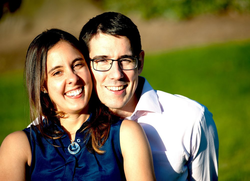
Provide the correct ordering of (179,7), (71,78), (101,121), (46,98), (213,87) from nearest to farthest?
(71,78) < (101,121) < (46,98) < (213,87) < (179,7)

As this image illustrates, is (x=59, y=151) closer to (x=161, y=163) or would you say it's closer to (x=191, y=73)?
(x=161, y=163)

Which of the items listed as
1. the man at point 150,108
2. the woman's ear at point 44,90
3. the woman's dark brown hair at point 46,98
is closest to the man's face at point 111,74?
the man at point 150,108

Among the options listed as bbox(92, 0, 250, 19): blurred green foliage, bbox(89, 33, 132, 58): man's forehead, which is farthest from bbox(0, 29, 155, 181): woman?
bbox(92, 0, 250, 19): blurred green foliage

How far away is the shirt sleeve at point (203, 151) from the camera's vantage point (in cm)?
306

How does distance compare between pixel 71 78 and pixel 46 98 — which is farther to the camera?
pixel 46 98

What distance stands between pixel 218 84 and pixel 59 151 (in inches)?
328

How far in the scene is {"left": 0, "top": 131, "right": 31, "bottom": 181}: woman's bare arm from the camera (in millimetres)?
2562

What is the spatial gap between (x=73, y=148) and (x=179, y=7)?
13248mm

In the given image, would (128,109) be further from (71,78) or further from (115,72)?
(71,78)

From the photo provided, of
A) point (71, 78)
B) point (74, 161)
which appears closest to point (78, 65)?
point (71, 78)

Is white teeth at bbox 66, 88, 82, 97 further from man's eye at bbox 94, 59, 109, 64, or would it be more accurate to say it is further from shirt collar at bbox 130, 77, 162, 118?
shirt collar at bbox 130, 77, 162, 118

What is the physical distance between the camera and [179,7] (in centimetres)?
1491

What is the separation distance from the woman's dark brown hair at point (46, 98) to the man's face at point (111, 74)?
0.11 metres

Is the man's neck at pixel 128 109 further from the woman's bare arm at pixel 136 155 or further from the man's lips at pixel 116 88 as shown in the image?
the woman's bare arm at pixel 136 155
